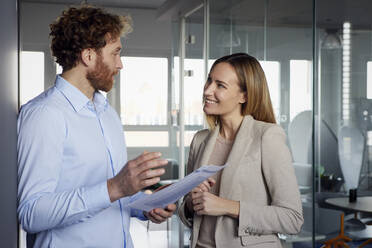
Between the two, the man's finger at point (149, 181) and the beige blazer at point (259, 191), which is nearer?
the man's finger at point (149, 181)

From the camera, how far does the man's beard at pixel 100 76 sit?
1618 mm

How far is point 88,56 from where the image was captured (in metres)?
1.62

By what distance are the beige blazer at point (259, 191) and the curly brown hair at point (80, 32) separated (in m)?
0.65

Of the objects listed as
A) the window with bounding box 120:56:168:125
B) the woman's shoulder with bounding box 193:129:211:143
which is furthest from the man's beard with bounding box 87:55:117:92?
the window with bounding box 120:56:168:125

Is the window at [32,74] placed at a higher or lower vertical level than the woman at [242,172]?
higher

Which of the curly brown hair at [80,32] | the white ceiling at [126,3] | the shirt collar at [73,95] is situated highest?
the white ceiling at [126,3]

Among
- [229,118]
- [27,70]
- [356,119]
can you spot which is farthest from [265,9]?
[27,70]

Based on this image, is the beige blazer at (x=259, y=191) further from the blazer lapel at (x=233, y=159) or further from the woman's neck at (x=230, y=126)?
the woman's neck at (x=230, y=126)

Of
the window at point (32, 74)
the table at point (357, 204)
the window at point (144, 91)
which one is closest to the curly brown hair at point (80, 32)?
the table at point (357, 204)

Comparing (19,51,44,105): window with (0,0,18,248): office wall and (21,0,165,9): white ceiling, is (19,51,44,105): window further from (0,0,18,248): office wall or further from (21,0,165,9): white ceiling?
(0,0,18,248): office wall

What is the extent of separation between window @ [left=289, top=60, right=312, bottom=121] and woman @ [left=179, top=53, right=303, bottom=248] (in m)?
0.87

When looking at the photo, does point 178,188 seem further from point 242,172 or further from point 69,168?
point 242,172

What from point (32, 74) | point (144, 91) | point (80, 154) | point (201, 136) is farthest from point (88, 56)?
point (144, 91)

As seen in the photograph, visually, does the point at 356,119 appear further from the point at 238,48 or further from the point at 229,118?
the point at 238,48
